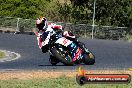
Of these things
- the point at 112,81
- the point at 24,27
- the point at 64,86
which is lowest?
the point at 24,27

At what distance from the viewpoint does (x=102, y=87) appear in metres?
10.8

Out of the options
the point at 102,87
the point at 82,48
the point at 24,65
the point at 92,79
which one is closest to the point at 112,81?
the point at 92,79

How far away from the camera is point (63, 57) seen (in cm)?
698

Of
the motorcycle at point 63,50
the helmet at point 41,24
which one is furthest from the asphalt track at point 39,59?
→ the helmet at point 41,24

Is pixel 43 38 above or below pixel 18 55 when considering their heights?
above

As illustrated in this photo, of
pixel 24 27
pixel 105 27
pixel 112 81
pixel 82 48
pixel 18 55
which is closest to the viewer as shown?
pixel 112 81

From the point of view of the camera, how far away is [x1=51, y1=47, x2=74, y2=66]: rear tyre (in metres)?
6.89

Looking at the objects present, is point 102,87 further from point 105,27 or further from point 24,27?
point 24,27

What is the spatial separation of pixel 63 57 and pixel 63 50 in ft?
0.42

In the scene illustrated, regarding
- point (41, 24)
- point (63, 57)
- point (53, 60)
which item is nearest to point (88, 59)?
point (63, 57)

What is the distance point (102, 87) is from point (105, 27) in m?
30.4

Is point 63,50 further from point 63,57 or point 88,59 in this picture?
point 88,59

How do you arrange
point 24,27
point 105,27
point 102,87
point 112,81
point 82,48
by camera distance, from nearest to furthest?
1. point 112,81
2. point 82,48
3. point 102,87
4. point 105,27
5. point 24,27

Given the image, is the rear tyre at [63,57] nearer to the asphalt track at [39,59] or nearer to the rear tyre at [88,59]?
the rear tyre at [88,59]
